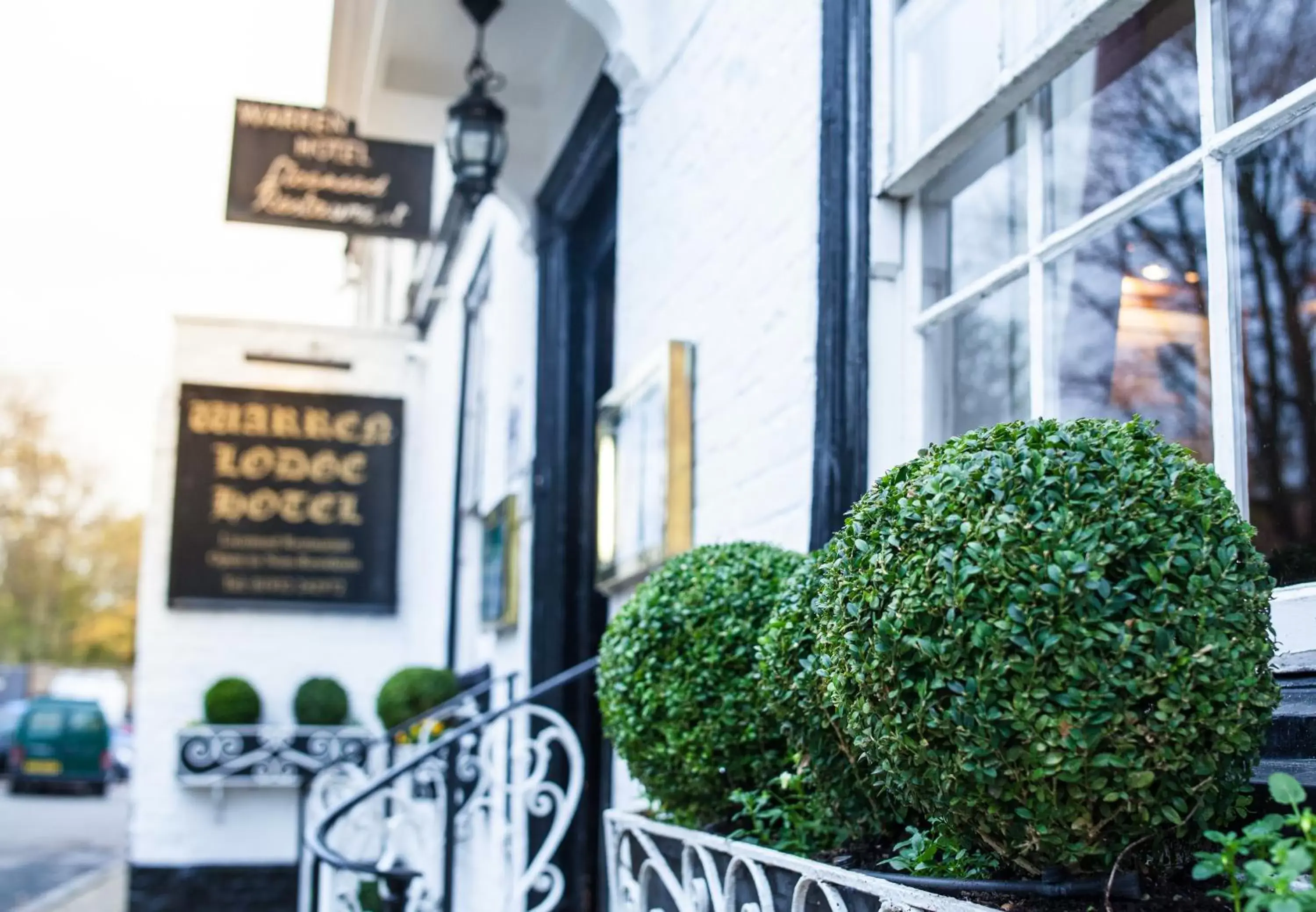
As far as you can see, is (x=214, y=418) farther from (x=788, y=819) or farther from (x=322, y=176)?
(x=788, y=819)

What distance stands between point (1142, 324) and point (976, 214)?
55 cm

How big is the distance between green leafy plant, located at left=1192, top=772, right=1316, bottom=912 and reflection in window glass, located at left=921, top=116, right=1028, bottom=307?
1.55 m

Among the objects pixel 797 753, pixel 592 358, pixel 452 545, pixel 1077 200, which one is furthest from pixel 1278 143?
pixel 452 545

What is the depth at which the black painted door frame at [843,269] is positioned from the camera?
2957mm

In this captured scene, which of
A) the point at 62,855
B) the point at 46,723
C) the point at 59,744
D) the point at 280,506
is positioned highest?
the point at 280,506

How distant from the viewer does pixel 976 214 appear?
2902 millimetres

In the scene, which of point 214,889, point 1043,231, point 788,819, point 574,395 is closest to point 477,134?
point 574,395

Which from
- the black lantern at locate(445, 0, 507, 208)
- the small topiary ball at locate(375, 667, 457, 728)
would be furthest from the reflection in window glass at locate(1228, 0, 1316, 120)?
the small topiary ball at locate(375, 667, 457, 728)

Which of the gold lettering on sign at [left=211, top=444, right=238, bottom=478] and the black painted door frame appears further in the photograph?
the gold lettering on sign at [left=211, top=444, right=238, bottom=478]

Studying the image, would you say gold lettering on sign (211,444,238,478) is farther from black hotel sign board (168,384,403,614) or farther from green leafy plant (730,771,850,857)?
green leafy plant (730,771,850,857)

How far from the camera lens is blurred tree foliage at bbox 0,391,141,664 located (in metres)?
32.4

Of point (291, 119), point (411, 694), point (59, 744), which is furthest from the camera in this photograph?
point (59, 744)

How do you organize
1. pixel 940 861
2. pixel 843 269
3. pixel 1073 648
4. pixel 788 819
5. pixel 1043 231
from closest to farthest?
pixel 1073 648, pixel 940 861, pixel 788 819, pixel 1043 231, pixel 843 269

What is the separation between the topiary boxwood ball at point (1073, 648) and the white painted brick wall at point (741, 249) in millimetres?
1634
